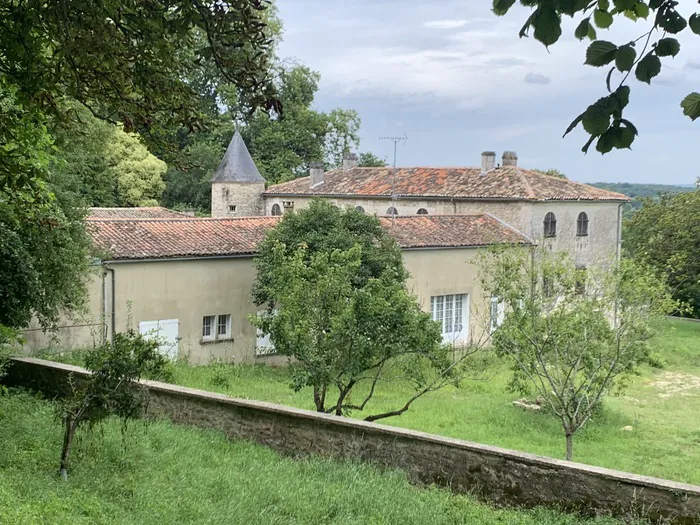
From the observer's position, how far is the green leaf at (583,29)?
12.6ft

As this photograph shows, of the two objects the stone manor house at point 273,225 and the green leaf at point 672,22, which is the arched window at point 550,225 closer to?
the stone manor house at point 273,225

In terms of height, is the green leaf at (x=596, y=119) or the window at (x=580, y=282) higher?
the green leaf at (x=596, y=119)

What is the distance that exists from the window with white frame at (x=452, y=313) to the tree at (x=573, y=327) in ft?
42.0

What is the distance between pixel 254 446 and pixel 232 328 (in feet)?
→ 43.6

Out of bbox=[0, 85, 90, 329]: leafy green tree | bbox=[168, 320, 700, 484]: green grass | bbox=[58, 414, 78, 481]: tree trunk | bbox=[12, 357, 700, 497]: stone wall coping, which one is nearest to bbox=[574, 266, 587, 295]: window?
bbox=[168, 320, 700, 484]: green grass

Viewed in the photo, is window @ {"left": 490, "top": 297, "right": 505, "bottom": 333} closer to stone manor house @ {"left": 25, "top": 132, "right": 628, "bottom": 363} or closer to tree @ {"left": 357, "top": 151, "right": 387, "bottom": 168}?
stone manor house @ {"left": 25, "top": 132, "right": 628, "bottom": 363}

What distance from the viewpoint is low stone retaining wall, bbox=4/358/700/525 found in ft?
27.3

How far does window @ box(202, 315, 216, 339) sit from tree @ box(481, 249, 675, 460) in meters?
11.0

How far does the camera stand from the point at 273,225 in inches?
1025

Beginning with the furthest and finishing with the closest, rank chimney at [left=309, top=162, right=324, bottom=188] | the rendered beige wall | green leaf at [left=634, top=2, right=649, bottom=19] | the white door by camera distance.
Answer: the rendered beige wall → chimney at [left=309, top=162, right=324, bottom=188] → the white door → green leaf at [left=634, top=2, right=649, bottom=19]

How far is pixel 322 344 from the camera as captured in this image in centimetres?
1225

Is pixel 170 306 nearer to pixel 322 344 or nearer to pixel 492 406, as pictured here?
pixel 492 406

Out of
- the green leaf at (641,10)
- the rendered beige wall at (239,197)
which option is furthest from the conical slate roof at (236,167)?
the green leaf at (641,10)

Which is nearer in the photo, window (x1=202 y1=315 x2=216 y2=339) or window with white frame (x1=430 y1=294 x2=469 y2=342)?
window (x1=202 y1=315 x2=216 y2=339)
